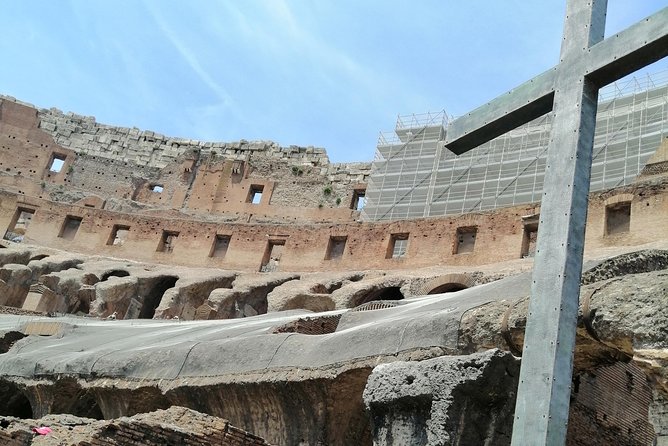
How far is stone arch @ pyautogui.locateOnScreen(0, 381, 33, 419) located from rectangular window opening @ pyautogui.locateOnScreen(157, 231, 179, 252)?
67.2ft

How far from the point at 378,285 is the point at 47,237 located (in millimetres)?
17148

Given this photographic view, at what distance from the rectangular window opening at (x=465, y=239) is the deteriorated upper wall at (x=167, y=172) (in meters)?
13.7

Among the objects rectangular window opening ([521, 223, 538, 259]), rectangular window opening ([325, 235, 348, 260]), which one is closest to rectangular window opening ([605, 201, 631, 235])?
rectangular window opening ([521, 223, 538, 259])

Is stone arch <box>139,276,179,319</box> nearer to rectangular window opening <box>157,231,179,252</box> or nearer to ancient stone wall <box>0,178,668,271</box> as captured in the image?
ancient stone wall <box>0,178,668,271</box>

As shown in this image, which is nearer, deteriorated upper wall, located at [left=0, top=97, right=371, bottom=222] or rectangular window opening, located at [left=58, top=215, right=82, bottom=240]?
rectangular window opening, located at [left=58, top=215, right=82, bottom=240]

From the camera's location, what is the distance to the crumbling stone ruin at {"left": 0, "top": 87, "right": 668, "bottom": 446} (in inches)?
221

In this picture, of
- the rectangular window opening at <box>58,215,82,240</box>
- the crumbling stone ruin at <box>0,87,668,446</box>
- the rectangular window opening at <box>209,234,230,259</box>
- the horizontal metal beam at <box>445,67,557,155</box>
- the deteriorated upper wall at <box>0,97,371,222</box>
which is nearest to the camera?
the horizontal metal beam at <box>445,67,557,155</box>

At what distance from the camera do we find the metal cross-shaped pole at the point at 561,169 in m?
3.16

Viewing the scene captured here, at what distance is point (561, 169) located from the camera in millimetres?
3660

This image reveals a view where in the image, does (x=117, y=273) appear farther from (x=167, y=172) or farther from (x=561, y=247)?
(x=561, y=247)

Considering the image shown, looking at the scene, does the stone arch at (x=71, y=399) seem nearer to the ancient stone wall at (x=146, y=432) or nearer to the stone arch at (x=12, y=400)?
the stone arch at (x=12, y=400)

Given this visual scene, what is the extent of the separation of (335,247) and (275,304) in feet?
19.2

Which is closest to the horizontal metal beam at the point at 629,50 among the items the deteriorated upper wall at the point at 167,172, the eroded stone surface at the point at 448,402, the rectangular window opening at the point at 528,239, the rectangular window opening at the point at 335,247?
the eroded stone surface at the point at 448,402

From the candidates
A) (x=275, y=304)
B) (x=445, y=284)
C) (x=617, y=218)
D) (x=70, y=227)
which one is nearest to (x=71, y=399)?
(x=275, y=304)
